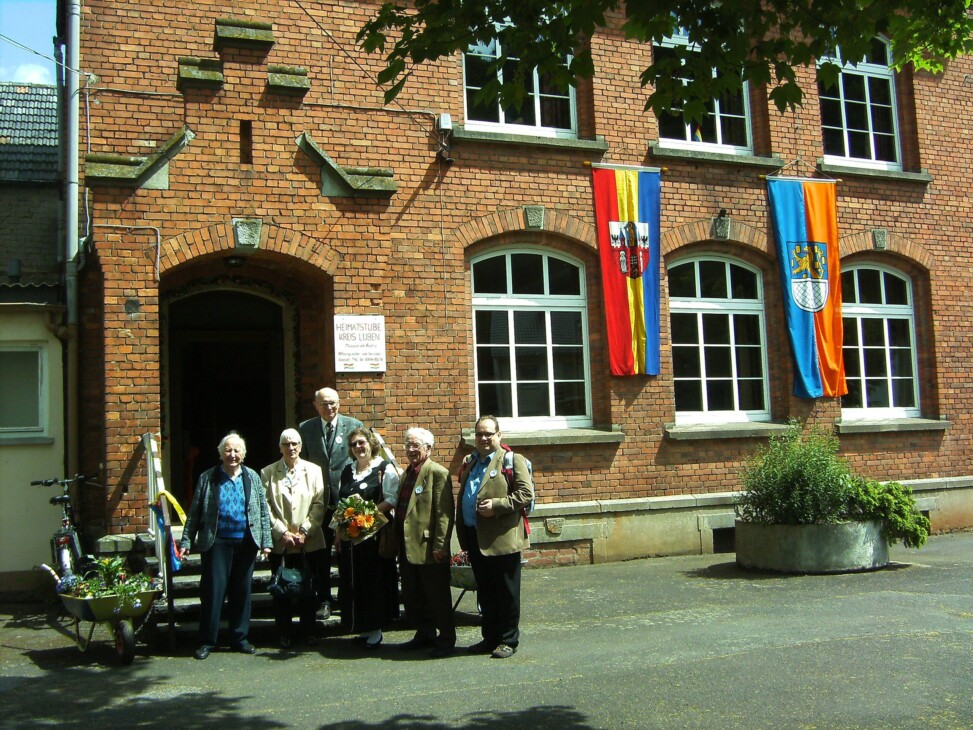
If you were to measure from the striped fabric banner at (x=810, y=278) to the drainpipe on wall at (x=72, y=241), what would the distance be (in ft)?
27.9

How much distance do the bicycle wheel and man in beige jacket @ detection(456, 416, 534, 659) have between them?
8.10ft

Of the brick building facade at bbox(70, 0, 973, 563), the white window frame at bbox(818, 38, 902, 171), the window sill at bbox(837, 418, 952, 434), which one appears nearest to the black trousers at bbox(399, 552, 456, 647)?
the brick building facade at bbox(70, 0, 973, 563)

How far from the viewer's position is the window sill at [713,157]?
1274 centimetres

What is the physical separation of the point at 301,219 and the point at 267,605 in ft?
12.8

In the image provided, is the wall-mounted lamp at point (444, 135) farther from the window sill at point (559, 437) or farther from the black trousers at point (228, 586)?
the black trousers at point (228, 586)

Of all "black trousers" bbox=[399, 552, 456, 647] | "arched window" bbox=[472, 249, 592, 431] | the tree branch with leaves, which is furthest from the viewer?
"arched window" bbox=[472, 249, 592, 431]

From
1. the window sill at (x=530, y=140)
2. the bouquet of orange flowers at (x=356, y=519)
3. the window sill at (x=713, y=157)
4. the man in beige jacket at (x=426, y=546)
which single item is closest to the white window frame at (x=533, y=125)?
the window sill at (x=530, y=140)

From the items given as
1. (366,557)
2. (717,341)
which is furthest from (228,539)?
(717,341)

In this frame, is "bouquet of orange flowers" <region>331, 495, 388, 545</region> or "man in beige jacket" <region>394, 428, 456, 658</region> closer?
"man in beige jacket" <region>394, 428, 456, 658</region>

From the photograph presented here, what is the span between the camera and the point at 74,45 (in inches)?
412

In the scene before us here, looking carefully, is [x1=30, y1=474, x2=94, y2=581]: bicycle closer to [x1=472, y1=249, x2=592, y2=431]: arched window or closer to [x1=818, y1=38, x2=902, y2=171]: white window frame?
[x1=472, y1=249, x2=592, y2=431]: arched window

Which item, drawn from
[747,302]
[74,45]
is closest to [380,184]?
[74,45]

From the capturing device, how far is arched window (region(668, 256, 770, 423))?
1289 cm

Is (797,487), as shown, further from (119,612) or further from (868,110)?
(868,110)
